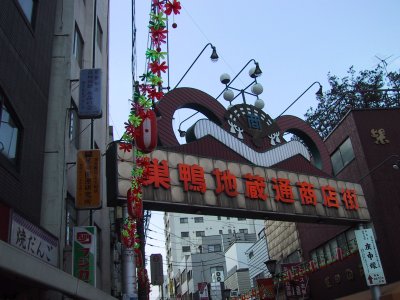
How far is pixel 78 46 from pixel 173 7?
9.66 meters

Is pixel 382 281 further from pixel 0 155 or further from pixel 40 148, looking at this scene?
pixel 0 155

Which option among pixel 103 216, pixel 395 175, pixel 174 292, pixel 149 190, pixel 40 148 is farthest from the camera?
pixel 174 292

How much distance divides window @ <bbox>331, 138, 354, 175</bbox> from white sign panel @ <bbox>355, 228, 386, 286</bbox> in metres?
5.78

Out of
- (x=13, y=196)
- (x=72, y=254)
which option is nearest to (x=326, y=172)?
(x=72, y=254)

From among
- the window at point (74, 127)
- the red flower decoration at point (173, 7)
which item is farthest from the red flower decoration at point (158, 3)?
the window at point (74, 127)

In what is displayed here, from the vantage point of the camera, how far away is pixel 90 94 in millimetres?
14305

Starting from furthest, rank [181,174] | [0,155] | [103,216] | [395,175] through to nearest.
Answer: [395,175] → [103,216] → [181,174] → [0,155]

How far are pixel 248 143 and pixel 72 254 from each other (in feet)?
36.5

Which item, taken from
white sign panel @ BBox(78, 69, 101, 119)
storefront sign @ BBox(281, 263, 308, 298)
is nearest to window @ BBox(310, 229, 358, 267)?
storefront sign @ BBox(281, 263, 308, 298)

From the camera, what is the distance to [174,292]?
85062 mm

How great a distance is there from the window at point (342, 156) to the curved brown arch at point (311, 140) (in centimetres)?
184

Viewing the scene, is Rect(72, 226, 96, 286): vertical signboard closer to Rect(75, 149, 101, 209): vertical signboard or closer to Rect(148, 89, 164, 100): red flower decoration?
Rect(75, 149, 101, 209): vertical signboard

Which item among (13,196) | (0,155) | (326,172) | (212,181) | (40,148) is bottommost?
(13,196)

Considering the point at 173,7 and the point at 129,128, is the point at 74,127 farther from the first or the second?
the point at 173,7
